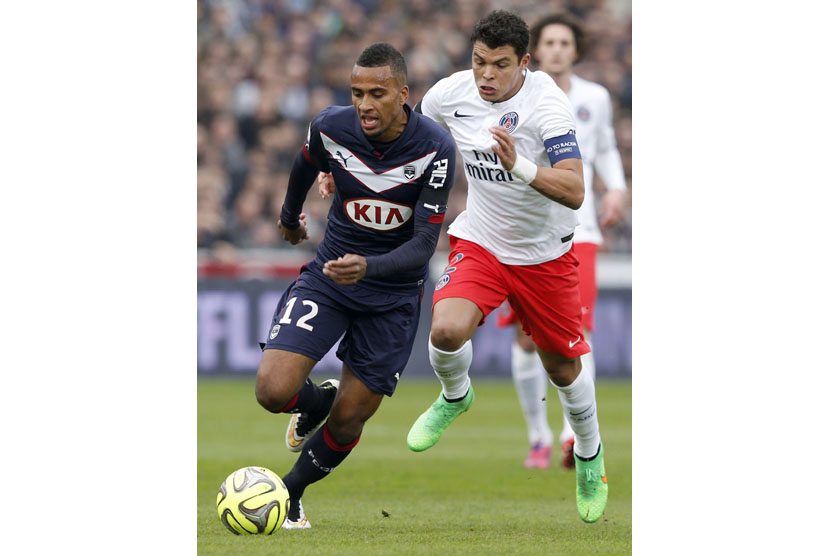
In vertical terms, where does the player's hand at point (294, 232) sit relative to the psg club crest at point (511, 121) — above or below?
below

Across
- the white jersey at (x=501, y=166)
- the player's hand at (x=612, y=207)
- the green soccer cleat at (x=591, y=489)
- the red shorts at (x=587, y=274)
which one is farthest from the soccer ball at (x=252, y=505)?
the player's hand at (x=612, y=207)

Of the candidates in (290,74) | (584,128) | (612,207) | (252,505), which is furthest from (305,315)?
(290,74)

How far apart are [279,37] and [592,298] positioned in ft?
37.4

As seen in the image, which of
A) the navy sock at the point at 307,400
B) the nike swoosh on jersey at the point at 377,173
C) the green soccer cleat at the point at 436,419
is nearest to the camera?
the nike swoosh on jersey at the point at 377,173

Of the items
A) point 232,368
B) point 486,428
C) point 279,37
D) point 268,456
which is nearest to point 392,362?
point 268,456

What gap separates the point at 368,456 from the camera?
33.9 feet

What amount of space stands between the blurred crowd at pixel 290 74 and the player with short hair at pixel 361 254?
31.8 ft

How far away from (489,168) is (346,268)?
1538 mm

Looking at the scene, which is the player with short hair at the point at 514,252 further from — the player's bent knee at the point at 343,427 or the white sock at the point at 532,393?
the white sock at the point at 532,393

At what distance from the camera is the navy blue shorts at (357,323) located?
20.7 feet

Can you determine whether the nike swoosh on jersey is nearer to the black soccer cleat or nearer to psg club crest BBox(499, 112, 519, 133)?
psg club crest BBox(499, 112, 519, 133)

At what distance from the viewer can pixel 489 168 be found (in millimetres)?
6652

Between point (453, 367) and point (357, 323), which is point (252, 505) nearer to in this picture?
point (357, 323)

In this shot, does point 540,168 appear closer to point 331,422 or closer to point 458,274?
point 458,274
